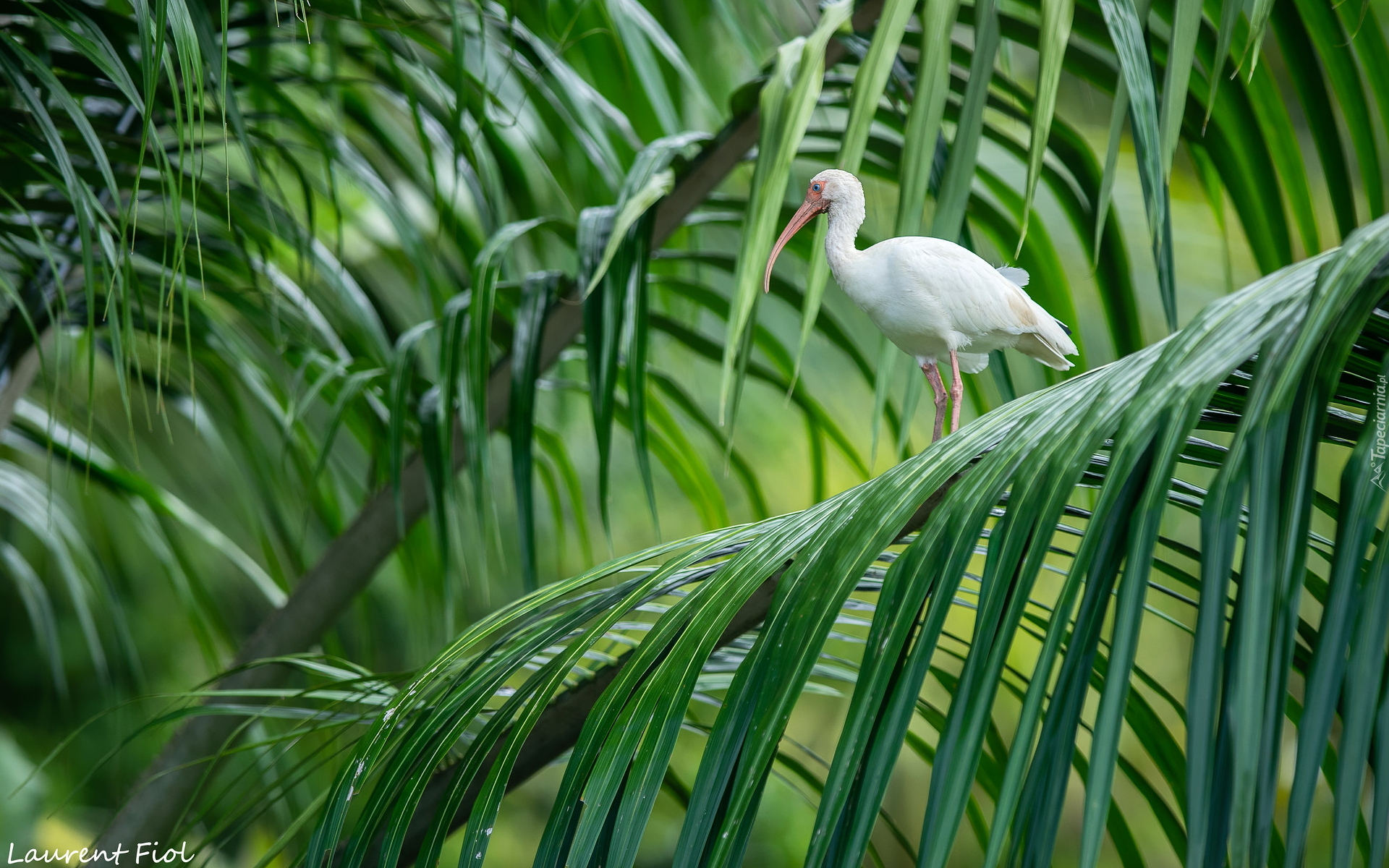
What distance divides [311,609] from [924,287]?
1.88 ft

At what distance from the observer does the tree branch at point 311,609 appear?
2.72 ft

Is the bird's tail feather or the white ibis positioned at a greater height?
the white ibis

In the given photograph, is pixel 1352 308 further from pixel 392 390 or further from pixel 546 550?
pixel 546 550

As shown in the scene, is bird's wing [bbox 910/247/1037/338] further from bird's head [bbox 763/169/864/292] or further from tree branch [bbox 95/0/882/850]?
tree branch [bbox 95/0/882/850]

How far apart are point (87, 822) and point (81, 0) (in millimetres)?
3049

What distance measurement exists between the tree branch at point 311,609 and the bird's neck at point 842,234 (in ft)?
0.69

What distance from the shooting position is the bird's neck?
22.6 inches

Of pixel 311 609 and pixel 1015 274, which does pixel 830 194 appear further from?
pixel 311 609

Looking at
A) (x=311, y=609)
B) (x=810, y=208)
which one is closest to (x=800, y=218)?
(x=810, y=208)

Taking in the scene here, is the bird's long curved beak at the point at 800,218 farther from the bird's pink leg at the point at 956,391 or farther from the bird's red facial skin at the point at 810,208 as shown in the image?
the bird's pink leg at the point at 956,391

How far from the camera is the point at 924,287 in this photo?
564 millimetres
